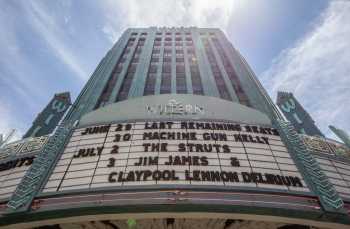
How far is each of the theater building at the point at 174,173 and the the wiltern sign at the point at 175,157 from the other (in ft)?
0.12

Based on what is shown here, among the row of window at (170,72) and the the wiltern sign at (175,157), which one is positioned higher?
the row of window at (170,72)

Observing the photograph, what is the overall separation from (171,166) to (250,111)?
507 centimetres

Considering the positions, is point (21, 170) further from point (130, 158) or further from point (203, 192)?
point (203, 192)

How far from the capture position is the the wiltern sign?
7895mm

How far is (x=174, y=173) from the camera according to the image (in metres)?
8.07

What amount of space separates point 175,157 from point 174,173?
2.29ft

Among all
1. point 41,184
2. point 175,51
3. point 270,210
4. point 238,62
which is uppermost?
point 175,51

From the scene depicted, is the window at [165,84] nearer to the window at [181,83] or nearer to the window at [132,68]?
the window at [181,83]

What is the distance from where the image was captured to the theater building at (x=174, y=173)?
23.6 ft

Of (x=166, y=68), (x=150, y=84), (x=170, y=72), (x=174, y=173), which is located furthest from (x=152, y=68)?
(x=174, y=173)

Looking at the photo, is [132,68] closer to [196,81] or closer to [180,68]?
[180,68]

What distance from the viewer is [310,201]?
7.39 m

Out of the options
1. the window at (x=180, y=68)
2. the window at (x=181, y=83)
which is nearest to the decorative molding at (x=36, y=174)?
the window at (x=181, y=83)

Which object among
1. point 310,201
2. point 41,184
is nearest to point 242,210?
point 310,201
